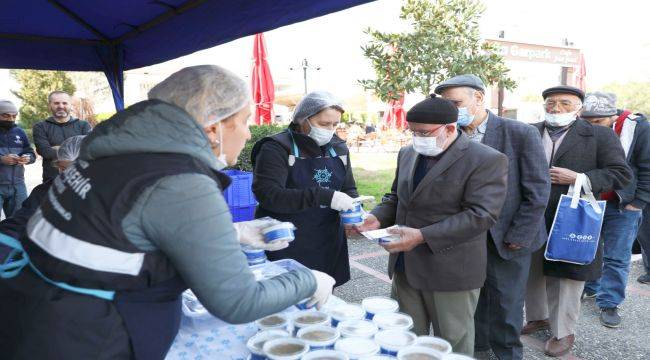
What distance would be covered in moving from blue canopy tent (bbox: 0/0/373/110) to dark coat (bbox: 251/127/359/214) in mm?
813

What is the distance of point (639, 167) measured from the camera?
4.14 m

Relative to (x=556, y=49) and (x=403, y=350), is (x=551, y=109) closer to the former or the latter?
(x=403, y=350)

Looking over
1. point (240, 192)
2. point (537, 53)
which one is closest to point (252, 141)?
point (240, 192)

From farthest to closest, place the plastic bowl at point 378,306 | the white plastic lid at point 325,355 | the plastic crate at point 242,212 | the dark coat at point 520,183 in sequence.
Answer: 1. the plastic crate at point 242,212
2. the dark coat at point 520,183
3. the plastic bowl at point 378,306
4. the white plastic lid at point 325,355

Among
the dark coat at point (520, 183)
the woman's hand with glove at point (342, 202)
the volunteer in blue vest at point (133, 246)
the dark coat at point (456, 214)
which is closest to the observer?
the volunteer in blue vest at point (133, 246)

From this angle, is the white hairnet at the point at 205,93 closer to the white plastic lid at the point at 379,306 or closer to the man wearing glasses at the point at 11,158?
the white plastic lid at the point at 379,306

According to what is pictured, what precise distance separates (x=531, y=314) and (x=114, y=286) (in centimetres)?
364

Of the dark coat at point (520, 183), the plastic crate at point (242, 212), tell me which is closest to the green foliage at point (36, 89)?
the plastic crate at point (242, 212)

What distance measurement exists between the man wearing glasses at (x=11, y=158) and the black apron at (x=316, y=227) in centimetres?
426

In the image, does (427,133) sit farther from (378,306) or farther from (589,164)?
(589,164)

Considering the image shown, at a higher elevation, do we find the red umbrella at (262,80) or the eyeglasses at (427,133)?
the red umbrella at (262,80)

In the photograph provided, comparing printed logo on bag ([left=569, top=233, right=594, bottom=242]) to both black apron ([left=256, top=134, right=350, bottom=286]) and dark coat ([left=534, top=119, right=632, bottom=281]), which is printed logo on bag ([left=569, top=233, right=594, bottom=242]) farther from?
black apron ([left=256, top=134, right=350, bottom=286])

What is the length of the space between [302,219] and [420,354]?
5.26 ft

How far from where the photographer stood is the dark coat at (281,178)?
279 cm
